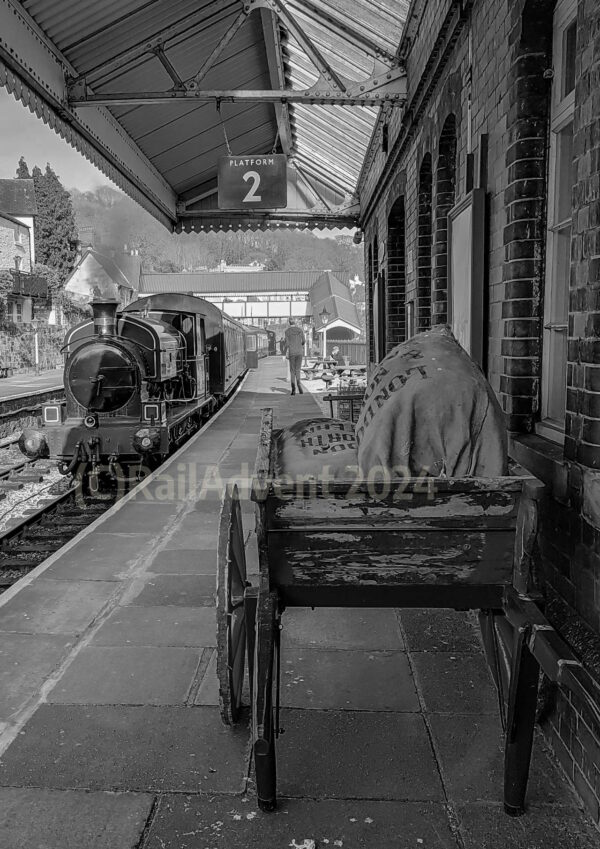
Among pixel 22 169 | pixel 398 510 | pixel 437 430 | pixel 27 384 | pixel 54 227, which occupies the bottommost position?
pixel 27 384

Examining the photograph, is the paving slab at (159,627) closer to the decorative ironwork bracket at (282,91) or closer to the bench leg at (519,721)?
the bench leg at (519,721)

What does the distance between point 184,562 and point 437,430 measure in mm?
3002

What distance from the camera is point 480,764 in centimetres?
255

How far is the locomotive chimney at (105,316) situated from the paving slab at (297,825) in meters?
7.63

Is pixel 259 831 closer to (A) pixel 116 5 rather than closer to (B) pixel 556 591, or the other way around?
(B) pixel 556 591

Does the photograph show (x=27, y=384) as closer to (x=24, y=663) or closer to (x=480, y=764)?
(x=24, y=663)

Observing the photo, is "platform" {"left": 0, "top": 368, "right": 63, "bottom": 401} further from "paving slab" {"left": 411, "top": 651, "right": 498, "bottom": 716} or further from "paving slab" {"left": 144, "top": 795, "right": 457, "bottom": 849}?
"paving slab" {"left": 144, "top": 795, "right": 457, "bottom": 849}

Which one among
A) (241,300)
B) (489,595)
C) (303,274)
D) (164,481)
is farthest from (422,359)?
(303,274)

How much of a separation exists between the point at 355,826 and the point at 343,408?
39.3ft

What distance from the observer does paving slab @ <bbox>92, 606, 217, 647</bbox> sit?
3676 millimetres

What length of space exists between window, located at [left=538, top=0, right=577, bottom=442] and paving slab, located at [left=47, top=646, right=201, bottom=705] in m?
2.05

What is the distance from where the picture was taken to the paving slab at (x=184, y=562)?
15.7 feet

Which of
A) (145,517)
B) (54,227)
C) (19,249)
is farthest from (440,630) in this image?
(54,227)

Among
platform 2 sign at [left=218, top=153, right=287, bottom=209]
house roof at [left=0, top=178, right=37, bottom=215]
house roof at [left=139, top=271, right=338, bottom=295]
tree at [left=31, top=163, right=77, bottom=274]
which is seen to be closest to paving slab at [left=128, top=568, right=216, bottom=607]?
platform 2 sign at [left=218, top=153, right=287, bottom=209]
